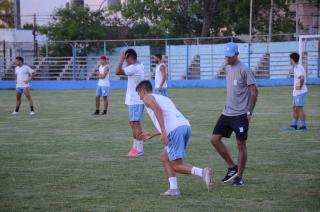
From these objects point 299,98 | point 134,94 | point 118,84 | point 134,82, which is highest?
point 134,82

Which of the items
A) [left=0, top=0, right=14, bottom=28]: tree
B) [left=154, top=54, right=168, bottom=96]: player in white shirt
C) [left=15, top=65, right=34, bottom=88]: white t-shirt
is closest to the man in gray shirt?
[left=154, top=54, right=168, bottom=96]: player in white shirt

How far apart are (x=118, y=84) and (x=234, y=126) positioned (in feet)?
107

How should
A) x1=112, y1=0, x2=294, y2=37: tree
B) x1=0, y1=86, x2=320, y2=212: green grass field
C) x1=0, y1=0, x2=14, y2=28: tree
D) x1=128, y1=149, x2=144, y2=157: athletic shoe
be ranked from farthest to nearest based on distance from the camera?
x1=0, y1=0, x2=14, y2=28: tree < x1=112, y1=0, x2=294, y2=37: tree < x1=128, y1=149, x2=144, y2=157: athletic shoe < x1=0, y1=86, x2=320, y2=212: green grass field

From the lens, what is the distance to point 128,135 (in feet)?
52.5

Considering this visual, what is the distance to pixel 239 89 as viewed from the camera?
9.62 metres

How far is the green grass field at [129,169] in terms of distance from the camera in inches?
331

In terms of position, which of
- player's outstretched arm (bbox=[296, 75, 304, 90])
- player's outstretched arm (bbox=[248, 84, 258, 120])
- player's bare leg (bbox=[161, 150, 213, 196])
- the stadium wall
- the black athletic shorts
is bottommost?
the stadium wall

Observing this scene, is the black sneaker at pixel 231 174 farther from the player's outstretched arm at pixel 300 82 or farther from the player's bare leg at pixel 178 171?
the player's outstretched arm at pixel 300 82

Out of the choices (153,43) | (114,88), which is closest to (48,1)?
(153,43)

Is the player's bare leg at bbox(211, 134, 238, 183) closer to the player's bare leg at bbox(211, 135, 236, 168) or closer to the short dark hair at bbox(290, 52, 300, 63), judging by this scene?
the player's bare leg at bbox(211, 135, 236, 168)

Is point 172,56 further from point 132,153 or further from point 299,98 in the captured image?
point 132,153

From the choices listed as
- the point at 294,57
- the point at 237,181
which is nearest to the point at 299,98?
the point at 294,57

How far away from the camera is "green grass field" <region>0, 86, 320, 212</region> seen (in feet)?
27.6

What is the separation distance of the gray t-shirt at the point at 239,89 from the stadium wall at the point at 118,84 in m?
29.8
